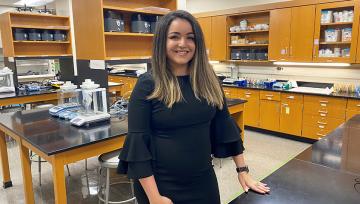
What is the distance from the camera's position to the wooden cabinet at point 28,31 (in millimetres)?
5079

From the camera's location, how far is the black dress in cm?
120

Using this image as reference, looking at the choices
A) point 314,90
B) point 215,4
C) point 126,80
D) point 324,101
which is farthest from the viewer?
point 126,80

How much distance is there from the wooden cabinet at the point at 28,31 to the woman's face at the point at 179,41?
15.8 ft

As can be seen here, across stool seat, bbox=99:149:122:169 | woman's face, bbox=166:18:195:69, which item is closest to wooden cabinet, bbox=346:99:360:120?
stool seat, bbox=99:149:122:169

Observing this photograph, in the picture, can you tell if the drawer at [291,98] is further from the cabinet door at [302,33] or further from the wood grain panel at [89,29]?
the wood grain panel at [89,29]

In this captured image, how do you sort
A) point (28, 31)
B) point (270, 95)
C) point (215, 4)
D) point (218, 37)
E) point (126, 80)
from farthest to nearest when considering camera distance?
point (126, 80) → point (215, 4) → point (218, 37) → point (28, 31) → point (270, 95)

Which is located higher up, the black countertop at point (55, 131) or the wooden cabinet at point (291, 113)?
the black countertop at point (55, 131)

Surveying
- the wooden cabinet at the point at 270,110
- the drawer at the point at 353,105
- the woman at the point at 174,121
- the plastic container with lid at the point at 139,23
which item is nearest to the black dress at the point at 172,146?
the woman at the point at 174,121

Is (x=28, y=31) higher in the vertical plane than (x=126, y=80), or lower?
higher

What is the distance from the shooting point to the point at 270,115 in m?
4.77

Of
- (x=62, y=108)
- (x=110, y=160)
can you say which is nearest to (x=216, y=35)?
(x=62, y=108)

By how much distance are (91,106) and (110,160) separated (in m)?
0.66

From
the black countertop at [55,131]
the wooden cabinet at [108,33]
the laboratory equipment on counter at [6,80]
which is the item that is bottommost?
the black countertop at [55,131]

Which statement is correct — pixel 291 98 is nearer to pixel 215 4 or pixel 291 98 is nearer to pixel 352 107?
pixel 352 107
